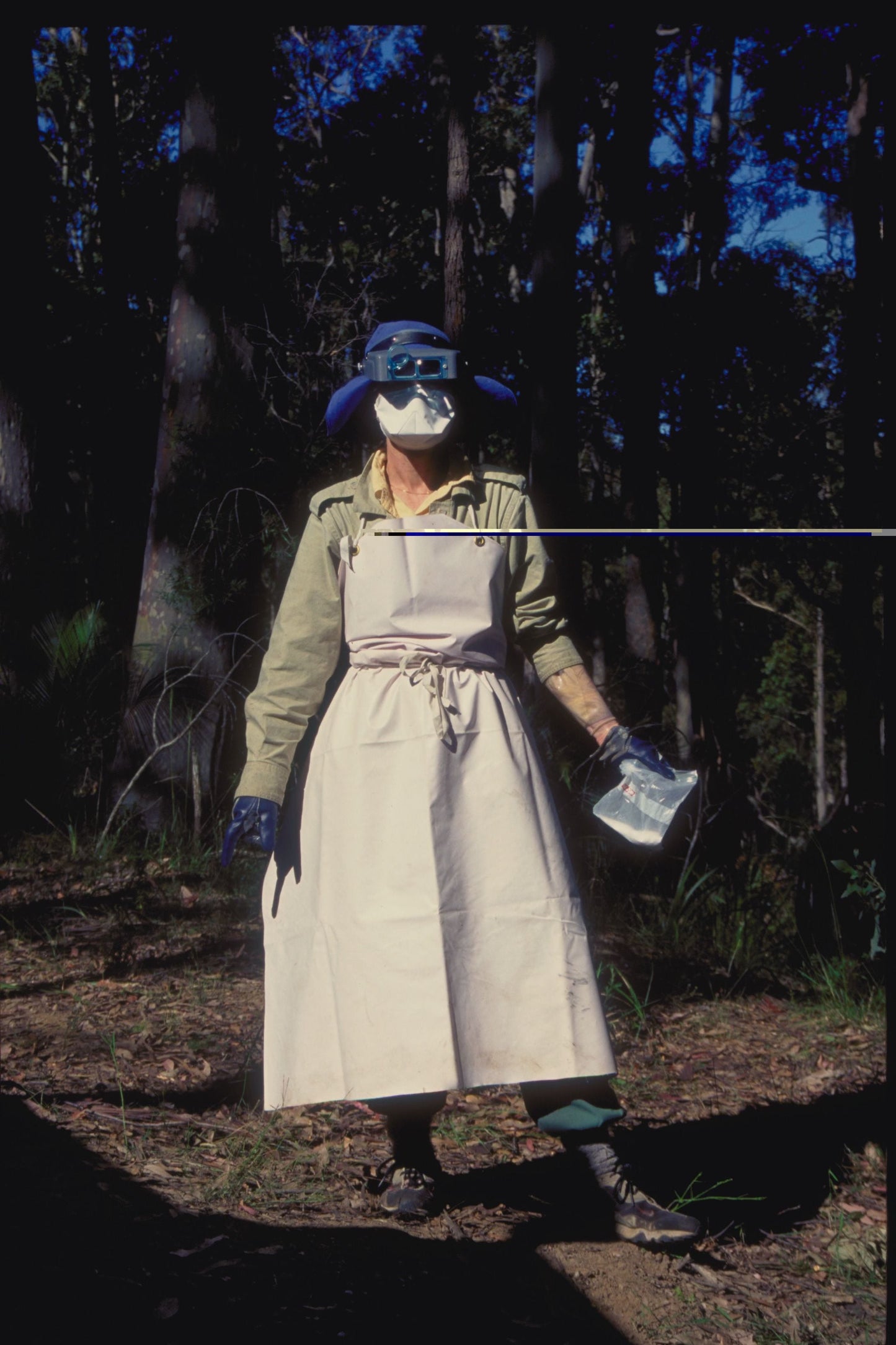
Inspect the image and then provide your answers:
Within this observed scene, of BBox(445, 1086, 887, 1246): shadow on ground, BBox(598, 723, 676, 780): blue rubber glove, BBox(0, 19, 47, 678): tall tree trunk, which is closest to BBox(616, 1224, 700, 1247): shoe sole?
BBox(445, 1086, 887, 1246): shadow on ground

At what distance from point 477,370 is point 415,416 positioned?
13.6ft

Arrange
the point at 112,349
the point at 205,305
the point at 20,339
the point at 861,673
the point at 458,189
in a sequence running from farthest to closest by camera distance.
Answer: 1. the point at 112,349
2. the point at 861,673
3. the point at 20,339
4. the point at 205,305
5. the point at 458,189

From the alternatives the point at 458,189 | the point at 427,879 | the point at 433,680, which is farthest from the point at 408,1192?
the point at 458,189

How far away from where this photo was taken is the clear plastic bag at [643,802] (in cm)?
260

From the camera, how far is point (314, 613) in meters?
2.75

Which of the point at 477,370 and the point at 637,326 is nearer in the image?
the point at 477,370

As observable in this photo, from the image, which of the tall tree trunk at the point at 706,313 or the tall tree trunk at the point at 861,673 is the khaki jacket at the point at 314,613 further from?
the tall tree trunk at the point at 861,673

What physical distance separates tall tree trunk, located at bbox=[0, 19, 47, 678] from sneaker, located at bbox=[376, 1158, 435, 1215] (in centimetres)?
551

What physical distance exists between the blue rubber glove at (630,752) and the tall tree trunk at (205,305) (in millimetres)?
3863

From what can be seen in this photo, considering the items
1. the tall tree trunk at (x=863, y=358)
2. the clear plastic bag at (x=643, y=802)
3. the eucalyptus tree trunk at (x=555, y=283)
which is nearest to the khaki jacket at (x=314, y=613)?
the clear plastic bag at (x=643, y=802)

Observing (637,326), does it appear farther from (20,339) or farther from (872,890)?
(872,890)

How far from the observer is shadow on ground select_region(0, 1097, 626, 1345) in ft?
7.47

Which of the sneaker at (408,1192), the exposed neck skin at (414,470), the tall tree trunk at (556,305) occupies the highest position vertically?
the tall tree trunk at (556,305)

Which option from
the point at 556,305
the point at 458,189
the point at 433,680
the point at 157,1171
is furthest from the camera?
the point at 556,305
